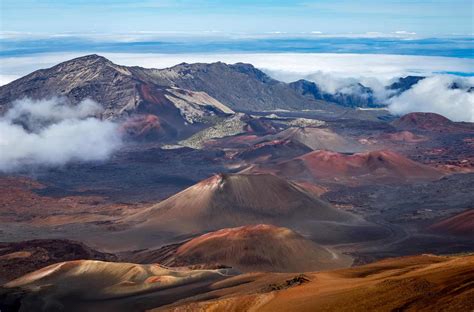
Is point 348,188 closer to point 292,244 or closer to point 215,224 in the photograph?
point 215,224

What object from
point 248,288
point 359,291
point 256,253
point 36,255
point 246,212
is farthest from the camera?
point 246,212

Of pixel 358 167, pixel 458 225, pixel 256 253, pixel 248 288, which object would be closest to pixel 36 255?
pixel 256 253

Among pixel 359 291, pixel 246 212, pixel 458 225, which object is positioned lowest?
pixel 246 212

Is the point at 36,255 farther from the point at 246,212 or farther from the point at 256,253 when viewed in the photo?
the point at 246,212

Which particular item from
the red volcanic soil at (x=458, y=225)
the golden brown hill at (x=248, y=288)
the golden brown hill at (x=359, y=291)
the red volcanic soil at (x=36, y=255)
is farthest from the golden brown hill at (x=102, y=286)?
the red volcanic soil at (x=458, y=225)

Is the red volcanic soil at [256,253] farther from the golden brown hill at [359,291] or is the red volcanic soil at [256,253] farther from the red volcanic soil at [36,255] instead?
the golden brown hill at [359,291]

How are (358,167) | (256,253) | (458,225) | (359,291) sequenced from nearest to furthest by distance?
(359,291)
(256,253)
(458,225)
(358,167)
